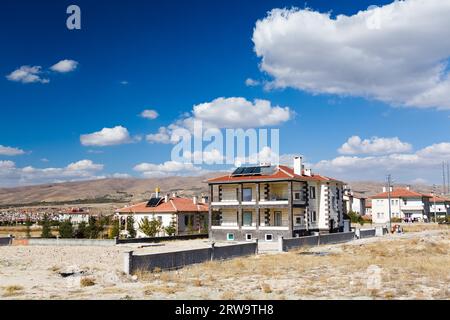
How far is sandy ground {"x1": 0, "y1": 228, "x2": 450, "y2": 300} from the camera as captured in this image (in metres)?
16.3

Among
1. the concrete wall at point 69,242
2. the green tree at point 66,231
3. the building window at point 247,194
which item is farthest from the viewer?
the green tree at point 66,231

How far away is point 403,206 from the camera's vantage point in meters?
95.3

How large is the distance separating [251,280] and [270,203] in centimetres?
2457

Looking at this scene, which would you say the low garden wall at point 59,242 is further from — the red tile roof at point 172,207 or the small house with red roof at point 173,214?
the red tile roof at point 172,207

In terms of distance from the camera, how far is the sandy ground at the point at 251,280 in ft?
53.5

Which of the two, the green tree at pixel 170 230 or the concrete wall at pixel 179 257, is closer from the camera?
the concrete wall at pixel 179 257

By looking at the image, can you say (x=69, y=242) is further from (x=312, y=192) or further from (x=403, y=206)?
(x=403, y=206)

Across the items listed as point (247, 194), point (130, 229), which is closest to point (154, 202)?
point (130, 229)

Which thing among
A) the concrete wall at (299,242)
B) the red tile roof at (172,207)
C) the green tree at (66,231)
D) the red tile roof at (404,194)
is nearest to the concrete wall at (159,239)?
the red tile roof at (172,207)

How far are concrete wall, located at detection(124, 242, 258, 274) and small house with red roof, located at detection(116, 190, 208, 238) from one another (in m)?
27.2

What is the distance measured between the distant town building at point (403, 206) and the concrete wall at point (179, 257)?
70.9 m
